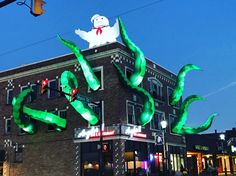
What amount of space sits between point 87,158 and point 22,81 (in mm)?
13276

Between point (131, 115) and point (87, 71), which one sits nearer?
point (87, 71)

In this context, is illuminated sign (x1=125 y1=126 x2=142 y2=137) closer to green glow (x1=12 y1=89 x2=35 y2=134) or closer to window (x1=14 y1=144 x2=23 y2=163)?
green glow (x1=12 y1=89 x2=35 y2=134)

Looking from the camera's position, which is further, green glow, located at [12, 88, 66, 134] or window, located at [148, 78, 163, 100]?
window, located at [148, 78, 163, 100]

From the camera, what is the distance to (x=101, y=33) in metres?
38.9

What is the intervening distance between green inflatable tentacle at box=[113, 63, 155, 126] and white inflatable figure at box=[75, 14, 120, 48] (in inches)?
201

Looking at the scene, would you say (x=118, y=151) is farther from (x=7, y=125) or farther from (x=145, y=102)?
(x=7, y=125)

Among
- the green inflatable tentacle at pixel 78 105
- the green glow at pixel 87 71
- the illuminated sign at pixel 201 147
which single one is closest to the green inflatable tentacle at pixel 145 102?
the green glow at pixel 87 71

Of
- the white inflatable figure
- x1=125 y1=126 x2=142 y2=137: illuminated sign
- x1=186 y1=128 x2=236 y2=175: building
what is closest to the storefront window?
x1=125 y1=126 x2=142 y2=137: illuminated sign

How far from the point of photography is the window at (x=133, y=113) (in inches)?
1438

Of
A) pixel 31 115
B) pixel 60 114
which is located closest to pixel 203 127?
pixel 60 114

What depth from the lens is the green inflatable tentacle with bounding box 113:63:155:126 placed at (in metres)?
34.8

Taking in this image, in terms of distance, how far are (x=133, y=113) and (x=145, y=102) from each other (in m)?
1.90

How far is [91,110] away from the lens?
35062 millimetres

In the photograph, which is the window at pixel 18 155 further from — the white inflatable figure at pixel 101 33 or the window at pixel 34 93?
the white inflatable figure at pixel 101 33
